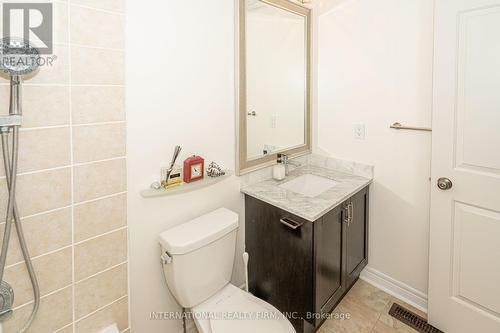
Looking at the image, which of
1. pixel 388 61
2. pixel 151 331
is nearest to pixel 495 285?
pixel 388 61

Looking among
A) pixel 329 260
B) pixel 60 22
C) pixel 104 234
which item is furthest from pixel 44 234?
pixel 329 260

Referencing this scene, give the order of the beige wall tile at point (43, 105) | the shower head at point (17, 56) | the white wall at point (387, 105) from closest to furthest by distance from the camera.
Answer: the shower head at point (17, 56), the beige wall tile at point (43, 105), the white wall at point (387, 105)

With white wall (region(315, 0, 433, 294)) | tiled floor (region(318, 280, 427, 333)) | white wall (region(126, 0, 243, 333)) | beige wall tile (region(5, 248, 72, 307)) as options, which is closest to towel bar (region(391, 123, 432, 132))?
white wall (region(315, 0, 433, 294))

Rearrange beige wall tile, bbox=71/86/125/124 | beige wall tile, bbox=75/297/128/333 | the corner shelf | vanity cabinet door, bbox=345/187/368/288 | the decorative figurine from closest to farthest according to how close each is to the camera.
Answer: beige wall tile, bbox=71/86/125/124 → beige wall tile, bbox=75/297/128/333 → the corner shelf → the decorative figurine → vanity cabinet door, bbox=345/187/368/288

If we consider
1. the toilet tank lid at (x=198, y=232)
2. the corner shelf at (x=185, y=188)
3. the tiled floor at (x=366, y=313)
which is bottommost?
the tiled floor at (x=366, y=313)

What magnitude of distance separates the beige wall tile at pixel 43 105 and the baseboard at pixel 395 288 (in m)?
2.18

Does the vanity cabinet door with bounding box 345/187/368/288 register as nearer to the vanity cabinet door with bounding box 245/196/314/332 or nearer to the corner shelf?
the vanity cabinet door with bounding box 245/196/314/332

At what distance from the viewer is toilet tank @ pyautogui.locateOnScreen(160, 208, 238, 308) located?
4.24 feet

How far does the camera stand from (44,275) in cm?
106

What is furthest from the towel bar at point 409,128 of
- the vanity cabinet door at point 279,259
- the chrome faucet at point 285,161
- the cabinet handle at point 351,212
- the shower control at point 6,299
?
the shower control at point 6,299

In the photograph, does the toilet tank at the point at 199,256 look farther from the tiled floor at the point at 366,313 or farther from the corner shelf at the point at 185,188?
the tiled floor at the point at 366,313

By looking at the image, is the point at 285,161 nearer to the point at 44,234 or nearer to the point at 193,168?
the point at 193,168

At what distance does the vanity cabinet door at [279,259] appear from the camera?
148 centimetres

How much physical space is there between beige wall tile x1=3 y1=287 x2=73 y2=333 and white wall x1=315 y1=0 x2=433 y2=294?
1.90m
